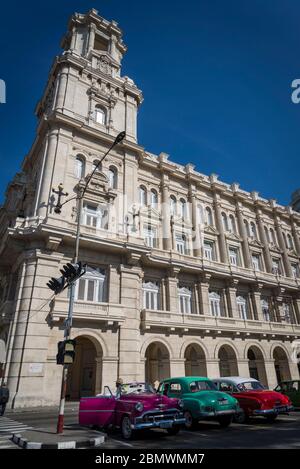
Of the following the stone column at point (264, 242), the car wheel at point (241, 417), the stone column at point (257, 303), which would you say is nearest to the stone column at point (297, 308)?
the stone column at point (264, 242)

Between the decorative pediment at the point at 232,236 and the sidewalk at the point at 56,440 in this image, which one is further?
the decorative pediment at the point at 232,236

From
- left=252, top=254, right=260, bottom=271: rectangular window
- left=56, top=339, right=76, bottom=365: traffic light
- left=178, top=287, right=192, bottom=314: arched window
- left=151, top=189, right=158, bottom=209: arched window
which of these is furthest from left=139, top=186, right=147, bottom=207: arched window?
left=56, top=339, right=76, bottom=365: traffic light

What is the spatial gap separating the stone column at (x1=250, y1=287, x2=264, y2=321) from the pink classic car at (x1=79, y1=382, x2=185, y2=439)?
2201 cm

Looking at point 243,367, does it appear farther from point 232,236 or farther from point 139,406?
point 139,406

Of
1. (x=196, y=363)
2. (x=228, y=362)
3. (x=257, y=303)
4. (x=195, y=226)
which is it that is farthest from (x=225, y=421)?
(x=195, y=226)

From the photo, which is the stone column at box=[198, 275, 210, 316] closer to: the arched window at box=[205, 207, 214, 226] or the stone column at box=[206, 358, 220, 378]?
the stone column at box=[206, 358, 220, 378]

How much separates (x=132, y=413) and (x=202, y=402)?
8.96 ft

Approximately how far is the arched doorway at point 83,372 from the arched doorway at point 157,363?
4.62m

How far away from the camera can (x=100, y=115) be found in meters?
28.3

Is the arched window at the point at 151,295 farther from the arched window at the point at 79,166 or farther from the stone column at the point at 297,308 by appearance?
the stone column at the point at 297,308

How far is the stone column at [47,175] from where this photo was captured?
21141 millimetres

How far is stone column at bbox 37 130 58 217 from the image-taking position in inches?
832

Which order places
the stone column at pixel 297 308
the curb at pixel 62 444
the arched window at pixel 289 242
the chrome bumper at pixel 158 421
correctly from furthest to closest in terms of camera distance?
the arched window at pixel 289 242 → the stone column at pixel 297 308 → the chrome bumper at pixel 158 421 → the curb at pixel 62 444
